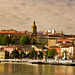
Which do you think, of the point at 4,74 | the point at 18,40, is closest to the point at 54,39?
the point at 18,40

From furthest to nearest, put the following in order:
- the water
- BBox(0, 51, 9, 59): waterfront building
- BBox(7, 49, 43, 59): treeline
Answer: BBox(0, 51, 9, 59): waterfront building < BBox(7, 49, 43, 59): treeline < the water

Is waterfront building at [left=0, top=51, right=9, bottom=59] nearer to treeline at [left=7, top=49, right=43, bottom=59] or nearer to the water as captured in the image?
treeline at [left=7, top=49, right=43, bottom=59]

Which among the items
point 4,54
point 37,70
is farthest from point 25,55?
point 37,70

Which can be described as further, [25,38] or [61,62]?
[25,38]

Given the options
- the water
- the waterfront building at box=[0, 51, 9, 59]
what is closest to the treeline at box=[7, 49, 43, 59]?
the waterfront building at box=[0, 51, 9, 59]

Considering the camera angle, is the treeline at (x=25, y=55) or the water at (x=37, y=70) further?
the treeline at (x=25, y=55)

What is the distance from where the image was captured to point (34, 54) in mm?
58219

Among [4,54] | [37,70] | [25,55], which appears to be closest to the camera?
[37,70]

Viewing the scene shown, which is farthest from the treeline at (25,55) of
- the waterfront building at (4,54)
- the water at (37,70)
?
the water at (37,70)

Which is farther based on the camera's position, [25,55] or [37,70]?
[25,55]

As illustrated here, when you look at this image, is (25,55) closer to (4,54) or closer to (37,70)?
(4,54)

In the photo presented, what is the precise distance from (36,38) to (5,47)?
55.4 ft

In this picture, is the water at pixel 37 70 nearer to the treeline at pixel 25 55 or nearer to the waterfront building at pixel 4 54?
the treeline at pixel 25 55

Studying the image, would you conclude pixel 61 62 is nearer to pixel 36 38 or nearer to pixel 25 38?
pixel 25 38
